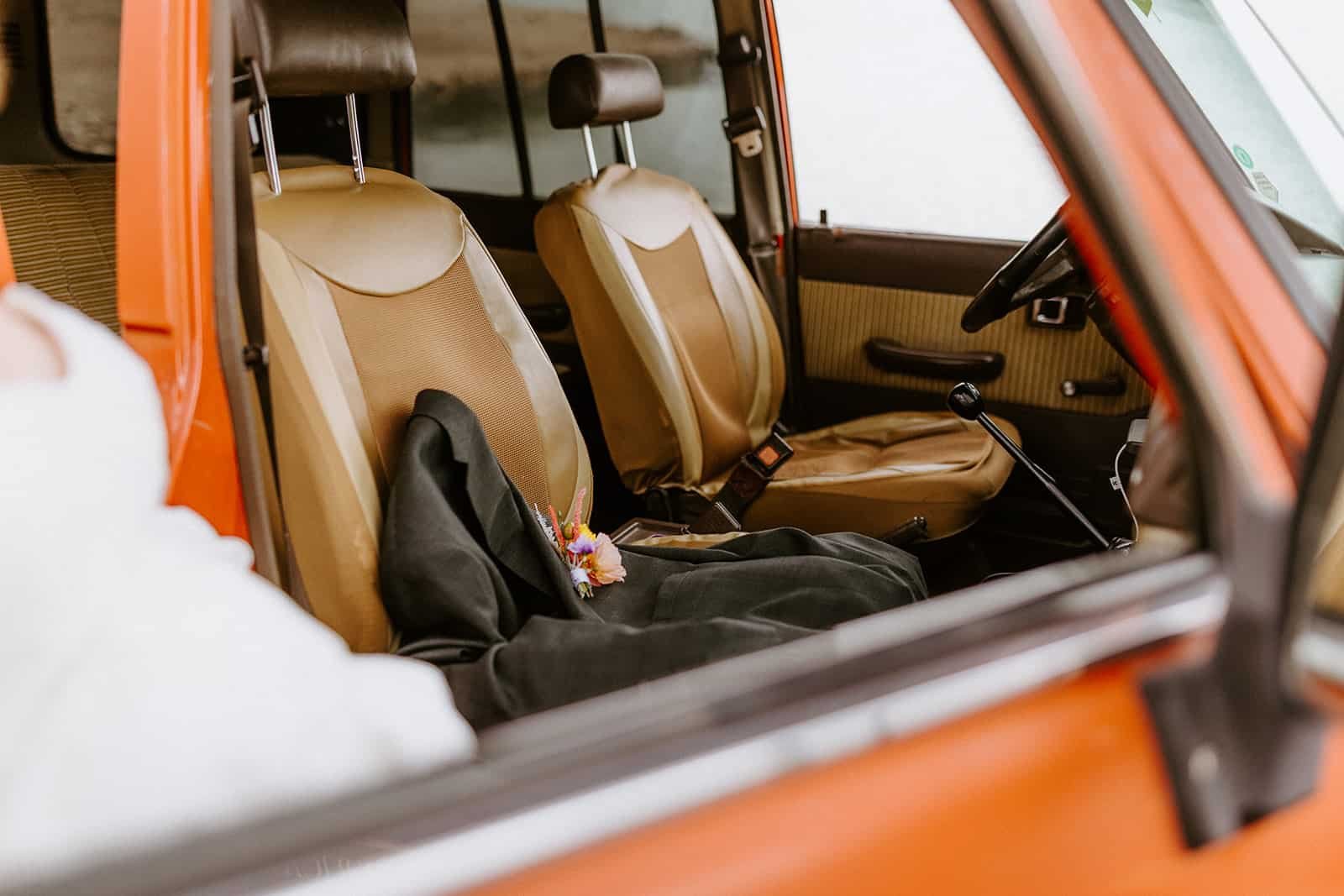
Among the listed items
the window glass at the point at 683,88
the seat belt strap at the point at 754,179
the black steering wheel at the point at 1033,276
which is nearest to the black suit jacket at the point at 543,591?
the black steering wheel at the point at 1033,276

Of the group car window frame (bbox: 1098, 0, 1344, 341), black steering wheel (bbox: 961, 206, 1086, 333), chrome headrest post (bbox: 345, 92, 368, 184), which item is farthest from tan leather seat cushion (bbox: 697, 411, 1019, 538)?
car window frame (bbox: 1098, 0, 1344, 341)

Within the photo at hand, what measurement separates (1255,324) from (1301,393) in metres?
0.05

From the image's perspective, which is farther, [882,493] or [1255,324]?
[882,493]

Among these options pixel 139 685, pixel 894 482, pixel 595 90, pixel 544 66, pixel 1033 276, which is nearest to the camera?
pixel 139 685

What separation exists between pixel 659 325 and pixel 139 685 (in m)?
1.72

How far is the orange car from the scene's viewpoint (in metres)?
0.55

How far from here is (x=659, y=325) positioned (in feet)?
7.11

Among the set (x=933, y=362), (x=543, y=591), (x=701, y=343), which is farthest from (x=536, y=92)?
(x=543, y=591)

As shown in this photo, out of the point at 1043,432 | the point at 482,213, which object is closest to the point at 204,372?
the point at 1043,432

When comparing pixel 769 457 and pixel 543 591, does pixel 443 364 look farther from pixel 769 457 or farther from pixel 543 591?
pixel 769 457

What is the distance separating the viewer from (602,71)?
2.12 m

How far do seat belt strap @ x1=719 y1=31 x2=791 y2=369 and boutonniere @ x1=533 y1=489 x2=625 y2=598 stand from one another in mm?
1112

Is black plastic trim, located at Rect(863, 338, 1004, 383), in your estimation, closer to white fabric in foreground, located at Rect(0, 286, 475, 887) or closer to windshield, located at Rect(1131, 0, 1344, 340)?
windshield, located at Rect(1131, 0, 1344, 340)

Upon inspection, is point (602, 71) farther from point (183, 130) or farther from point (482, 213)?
point (183, 130)
